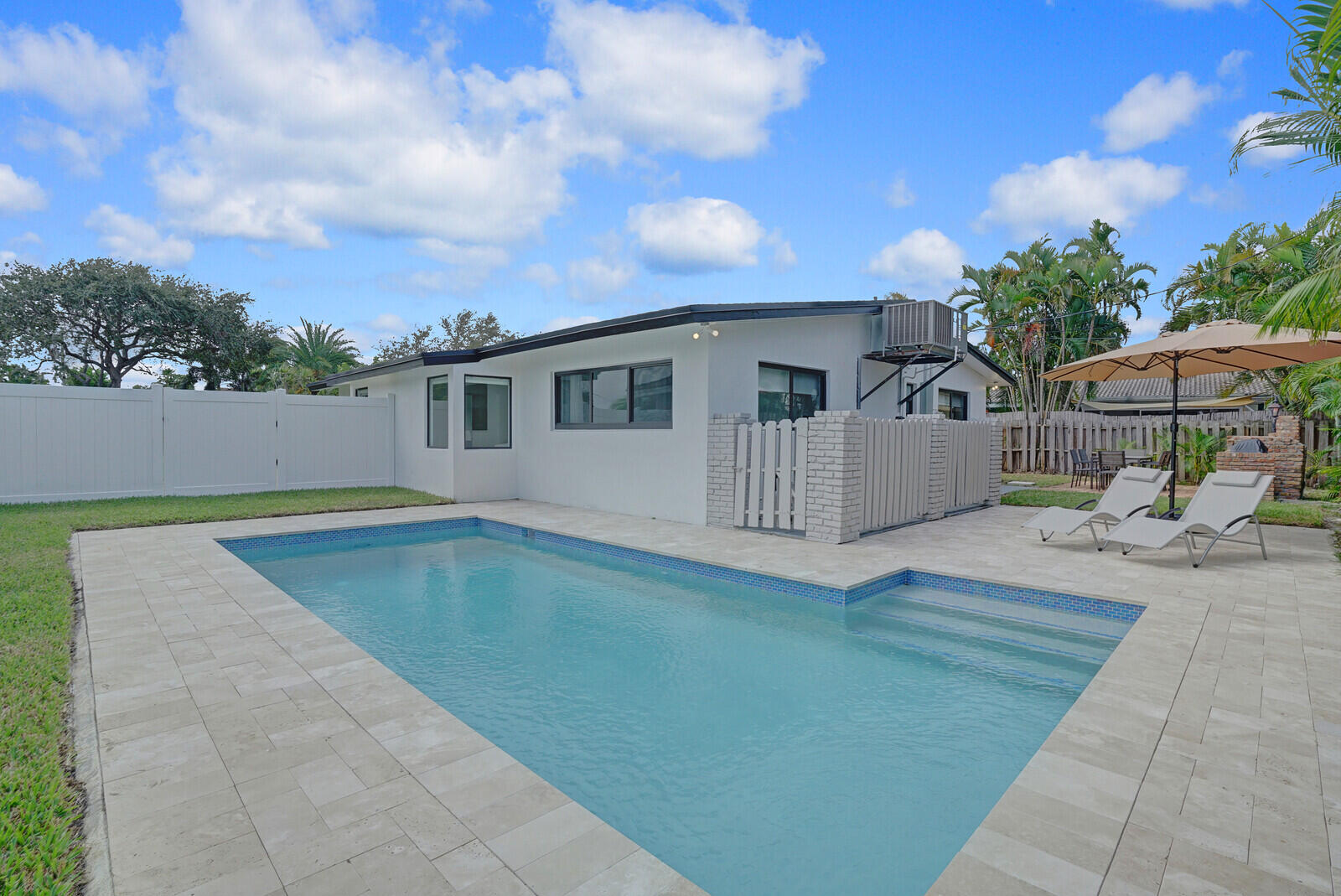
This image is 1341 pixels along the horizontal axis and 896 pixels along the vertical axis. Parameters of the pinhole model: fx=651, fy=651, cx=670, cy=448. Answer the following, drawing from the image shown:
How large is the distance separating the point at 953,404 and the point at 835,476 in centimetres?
799

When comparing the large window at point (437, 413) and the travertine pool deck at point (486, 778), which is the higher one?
the large window at point (437, 413)

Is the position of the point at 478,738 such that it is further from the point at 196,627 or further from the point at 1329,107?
the point at 1329,107

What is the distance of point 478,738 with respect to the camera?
2881 millimetres

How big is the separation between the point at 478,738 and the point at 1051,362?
1011 inches

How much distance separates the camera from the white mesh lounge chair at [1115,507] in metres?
7.26

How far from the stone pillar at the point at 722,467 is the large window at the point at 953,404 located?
22.5 ft

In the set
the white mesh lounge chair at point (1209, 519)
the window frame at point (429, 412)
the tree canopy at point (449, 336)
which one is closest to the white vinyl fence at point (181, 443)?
the window frame at point (429, 412)

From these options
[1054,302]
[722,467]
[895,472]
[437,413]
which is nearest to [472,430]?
[437,413]

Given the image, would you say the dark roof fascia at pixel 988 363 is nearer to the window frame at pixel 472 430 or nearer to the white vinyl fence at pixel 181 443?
the window frame at pixel 472 430

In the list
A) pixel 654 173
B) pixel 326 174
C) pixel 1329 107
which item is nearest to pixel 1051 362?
pixel 654 173

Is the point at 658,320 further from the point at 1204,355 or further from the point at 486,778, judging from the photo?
the point at 1204,355

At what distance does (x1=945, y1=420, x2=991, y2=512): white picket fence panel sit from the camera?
10094 mm

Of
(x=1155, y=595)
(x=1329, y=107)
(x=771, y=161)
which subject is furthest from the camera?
(x=771, y=161)

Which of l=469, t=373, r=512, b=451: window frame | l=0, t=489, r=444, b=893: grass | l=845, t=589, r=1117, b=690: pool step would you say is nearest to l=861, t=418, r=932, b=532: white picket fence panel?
l=845, t=589, r=1117, b=690: pool step
